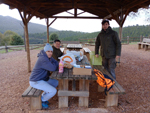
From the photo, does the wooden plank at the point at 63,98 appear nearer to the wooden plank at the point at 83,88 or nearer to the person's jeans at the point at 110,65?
the wooden plank at the point at 83,88

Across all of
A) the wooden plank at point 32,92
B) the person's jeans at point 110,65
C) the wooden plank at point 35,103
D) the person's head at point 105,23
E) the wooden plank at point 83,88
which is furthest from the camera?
the person's jeans at point 110,65

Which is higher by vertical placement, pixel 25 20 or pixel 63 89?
pixel 25 20

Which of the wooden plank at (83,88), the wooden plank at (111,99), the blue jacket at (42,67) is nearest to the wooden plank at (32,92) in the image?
the blue jacket at (42,67)

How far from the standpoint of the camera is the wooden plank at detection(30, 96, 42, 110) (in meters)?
2.33

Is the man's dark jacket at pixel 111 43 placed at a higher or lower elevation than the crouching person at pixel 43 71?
higher

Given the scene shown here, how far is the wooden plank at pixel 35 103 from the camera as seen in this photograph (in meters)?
2.33

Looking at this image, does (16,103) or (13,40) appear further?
(13,40)

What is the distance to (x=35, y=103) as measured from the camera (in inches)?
92.6

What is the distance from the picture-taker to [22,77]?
4.43 metres

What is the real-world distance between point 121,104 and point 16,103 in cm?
244

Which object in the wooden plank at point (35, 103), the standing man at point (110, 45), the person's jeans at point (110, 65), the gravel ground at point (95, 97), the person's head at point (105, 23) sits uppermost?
the person's head at point (105, 23)

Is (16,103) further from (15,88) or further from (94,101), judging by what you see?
(94,101)

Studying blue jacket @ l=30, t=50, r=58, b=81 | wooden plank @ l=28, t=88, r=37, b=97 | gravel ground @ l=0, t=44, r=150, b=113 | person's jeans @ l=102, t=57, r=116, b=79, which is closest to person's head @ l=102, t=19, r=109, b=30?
person's jeans @ l=102, t=57, r=116, b=79

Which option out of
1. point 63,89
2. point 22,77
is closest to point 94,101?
point 63,89
